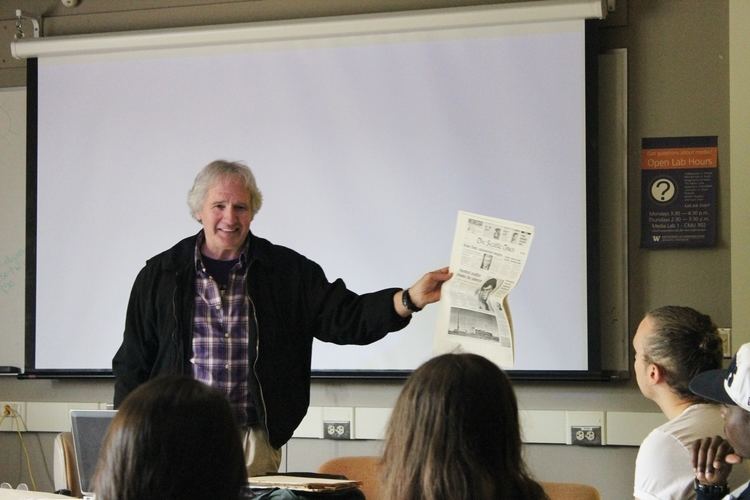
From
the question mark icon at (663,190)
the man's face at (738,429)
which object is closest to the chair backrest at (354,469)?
the question mark icon at (663,190)

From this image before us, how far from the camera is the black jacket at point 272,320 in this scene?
321 centimetres

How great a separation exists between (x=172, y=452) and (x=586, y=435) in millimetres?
3102

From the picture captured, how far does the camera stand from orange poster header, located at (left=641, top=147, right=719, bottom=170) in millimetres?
4043

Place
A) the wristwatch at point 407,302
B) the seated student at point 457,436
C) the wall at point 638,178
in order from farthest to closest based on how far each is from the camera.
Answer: the wall at point 638,178
the wristwatch at point 407,302
the seated student at point 457,436

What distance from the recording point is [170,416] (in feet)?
4.19

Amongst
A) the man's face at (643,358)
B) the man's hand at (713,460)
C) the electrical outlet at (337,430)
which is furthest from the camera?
the electrical outlet at (337,430)

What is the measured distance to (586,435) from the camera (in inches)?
162

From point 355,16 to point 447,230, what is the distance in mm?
979

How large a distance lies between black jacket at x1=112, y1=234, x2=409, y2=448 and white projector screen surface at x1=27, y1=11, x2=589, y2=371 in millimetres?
1039

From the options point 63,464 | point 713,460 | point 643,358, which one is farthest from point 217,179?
point 713,460

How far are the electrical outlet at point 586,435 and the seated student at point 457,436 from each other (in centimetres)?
263

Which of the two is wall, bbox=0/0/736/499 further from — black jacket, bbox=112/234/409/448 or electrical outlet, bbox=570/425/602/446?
black jacket, bbox=112/234/409/448

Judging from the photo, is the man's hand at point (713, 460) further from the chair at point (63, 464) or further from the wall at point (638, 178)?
the chair at point (63, 464)

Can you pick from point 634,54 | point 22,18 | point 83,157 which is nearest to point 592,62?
point 634,54
